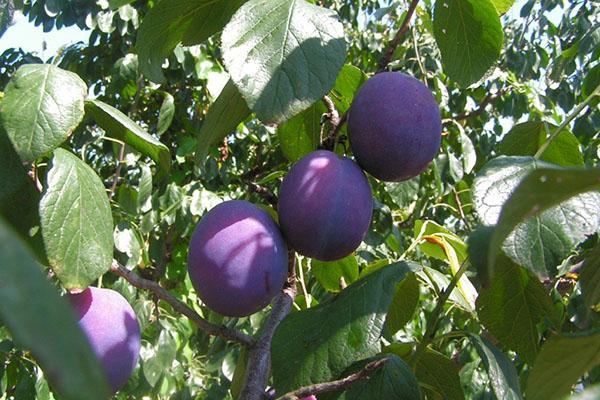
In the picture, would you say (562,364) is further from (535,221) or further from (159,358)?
(159,358)

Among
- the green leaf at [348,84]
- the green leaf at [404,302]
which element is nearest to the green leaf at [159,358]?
the green leaf at [404,302]

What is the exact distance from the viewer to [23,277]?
134mm

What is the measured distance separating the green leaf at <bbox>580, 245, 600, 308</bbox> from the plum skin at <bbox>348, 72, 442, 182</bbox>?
0.19 meters

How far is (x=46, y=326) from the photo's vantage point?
0.13 m

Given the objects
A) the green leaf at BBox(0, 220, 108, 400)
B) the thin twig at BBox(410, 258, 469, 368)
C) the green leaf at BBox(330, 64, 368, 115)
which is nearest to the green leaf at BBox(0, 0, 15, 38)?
the green leaf at BBox(330, 64, 368, 115)

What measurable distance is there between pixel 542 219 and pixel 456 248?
0.31 metres

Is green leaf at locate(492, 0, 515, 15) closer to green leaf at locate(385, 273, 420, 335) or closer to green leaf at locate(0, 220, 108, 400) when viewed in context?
green leaf at locate(385, 273, 420, 335)

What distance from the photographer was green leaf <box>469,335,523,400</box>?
628 mm

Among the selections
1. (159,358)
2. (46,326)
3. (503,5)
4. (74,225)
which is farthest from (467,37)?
(159,358)

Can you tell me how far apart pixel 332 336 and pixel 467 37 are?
325mm

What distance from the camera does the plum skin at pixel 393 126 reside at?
0.65 metres

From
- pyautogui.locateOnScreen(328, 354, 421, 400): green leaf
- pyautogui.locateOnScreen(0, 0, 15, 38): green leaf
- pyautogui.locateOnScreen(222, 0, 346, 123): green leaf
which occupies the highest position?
pyautogui.locateOnScreen(0, 0, 15, 38): green leaf

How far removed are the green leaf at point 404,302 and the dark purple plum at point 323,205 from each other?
4.9 inches

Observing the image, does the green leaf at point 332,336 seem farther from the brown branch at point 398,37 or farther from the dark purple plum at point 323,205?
the brown branch at point 398,37
